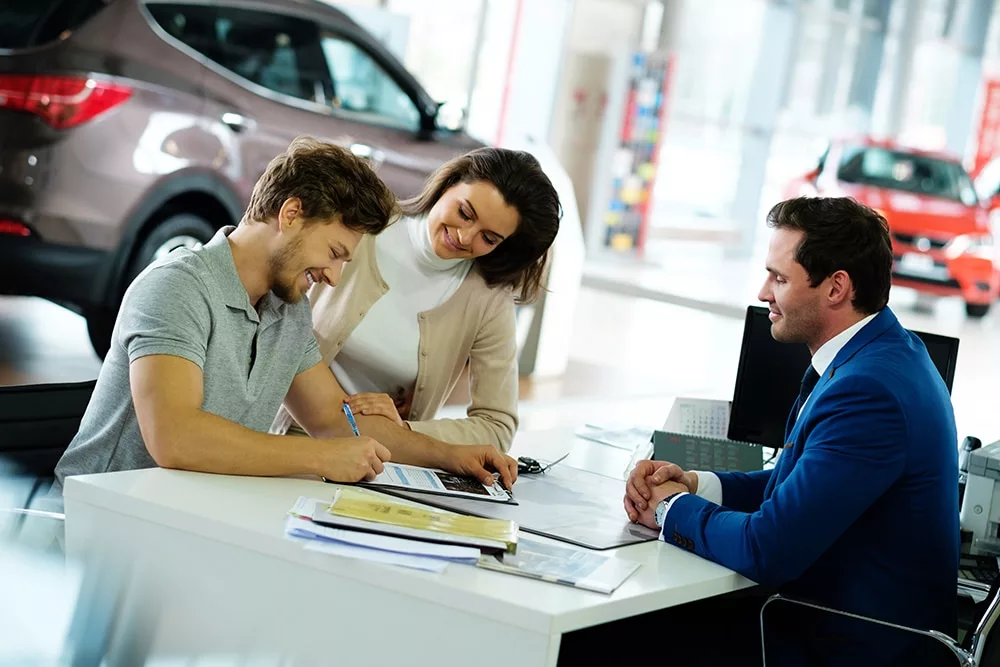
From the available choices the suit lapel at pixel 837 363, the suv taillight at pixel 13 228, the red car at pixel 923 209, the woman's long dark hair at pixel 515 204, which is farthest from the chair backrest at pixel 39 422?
the red car at pixel 923 209

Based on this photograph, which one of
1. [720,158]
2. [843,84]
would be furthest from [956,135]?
[720,158]

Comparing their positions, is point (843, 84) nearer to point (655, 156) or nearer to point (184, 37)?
point (655, 156)

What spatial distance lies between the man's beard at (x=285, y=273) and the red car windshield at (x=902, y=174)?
1011 cm

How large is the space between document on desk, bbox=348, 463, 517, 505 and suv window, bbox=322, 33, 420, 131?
3789mm

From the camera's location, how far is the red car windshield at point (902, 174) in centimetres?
1169

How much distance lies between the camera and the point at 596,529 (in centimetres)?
212

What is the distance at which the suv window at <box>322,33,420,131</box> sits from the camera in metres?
5.89

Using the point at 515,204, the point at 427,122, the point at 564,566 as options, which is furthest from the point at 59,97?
the point at 564,566

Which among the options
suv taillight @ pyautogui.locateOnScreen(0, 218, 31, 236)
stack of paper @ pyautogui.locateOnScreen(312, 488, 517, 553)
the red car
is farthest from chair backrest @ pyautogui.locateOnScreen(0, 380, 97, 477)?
the red car

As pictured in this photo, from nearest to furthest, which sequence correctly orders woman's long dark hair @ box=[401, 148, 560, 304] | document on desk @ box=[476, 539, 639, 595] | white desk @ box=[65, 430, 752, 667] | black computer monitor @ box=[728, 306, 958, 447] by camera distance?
white desk @ box=[65, 430, 752, 667], document on desk @ box=[476, 539, 639, 595], woman's long dark hair @ box=[401, 148, 560, 304], black computer monitor @ box=[728, 306, 958, 447]

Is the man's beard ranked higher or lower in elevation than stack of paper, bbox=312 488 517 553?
higher

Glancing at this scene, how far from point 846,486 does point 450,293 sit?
3.74ft

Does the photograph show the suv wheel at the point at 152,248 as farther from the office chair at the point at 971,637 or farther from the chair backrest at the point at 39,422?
the office chair at the point at 971,637

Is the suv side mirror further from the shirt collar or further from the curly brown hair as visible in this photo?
the shirt collar
